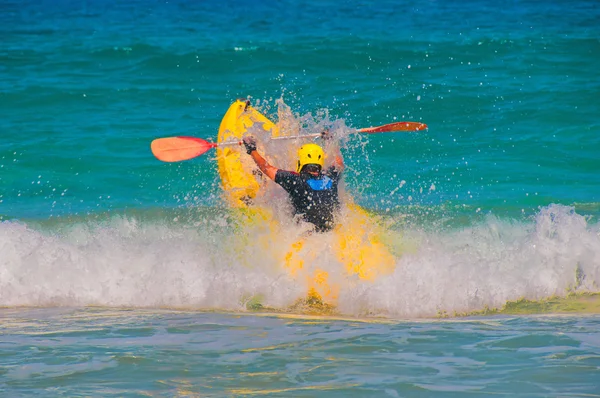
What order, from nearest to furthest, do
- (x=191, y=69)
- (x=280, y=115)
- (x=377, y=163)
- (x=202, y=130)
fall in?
(x=280, y=115), (x=377, y=163), (x=202, y=130), (x=191, y=69)

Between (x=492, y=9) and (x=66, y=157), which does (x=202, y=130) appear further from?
(x=492, y=9)

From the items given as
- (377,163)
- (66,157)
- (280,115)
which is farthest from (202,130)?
(280,115)

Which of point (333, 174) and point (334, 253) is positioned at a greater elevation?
point (333, 174)

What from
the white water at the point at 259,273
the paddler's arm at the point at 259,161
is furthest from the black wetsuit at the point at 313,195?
the white water at the point at 259,273

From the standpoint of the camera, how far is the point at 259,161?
7906 millimetres

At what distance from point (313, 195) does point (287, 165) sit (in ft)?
3.63

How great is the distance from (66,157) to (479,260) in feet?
25.2

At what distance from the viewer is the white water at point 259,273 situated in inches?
288

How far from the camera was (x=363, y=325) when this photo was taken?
627 centimetres

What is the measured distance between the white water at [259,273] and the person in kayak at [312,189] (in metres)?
0.37

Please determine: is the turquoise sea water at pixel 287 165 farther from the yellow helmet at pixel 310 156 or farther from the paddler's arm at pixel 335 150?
the yellow helmet at pixel 310 156

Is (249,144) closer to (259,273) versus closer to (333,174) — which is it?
(333,174)

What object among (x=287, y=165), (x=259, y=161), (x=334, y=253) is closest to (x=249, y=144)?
(x=259, y=161)

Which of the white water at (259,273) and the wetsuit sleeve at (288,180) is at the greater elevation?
the wetsuit sleeve at (288,180)
